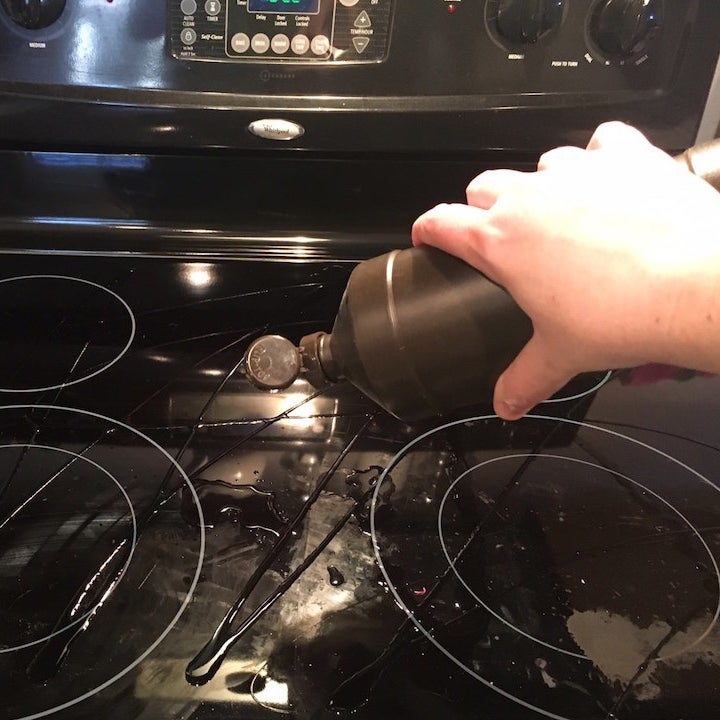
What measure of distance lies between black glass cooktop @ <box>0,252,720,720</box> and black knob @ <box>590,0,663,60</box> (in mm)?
266

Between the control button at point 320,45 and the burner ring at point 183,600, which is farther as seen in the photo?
the control button at point 320,45

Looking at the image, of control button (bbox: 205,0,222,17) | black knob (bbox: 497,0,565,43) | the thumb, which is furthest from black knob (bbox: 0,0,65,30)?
the thumb

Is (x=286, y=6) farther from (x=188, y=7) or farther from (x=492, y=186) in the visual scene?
(x=492, y=186)

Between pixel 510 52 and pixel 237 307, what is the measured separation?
1.03ft

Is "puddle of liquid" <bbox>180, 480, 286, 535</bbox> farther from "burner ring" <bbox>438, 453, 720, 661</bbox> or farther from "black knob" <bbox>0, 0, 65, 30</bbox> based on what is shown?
"black knob" <bbox>0, 0, 65, 30</bbox>

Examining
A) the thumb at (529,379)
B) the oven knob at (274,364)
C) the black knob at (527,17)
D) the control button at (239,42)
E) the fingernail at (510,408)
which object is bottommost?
the oven knob at (274,364)

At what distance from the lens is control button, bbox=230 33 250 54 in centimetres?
56

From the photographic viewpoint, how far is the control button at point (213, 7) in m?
0.55

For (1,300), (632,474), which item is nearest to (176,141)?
(1,300)

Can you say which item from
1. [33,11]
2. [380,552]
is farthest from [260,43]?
[380,552]

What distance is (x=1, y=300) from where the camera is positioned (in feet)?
2.20

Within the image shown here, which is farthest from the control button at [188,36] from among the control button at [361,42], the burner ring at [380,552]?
the burner ring at [380,552]

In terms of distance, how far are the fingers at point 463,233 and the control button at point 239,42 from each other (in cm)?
25

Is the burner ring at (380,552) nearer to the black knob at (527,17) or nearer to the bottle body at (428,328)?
the bottle body at (428,328)
